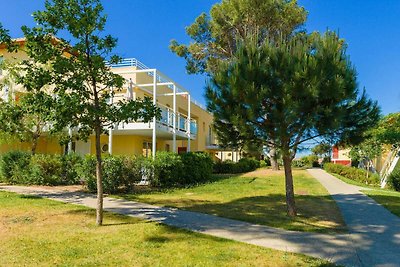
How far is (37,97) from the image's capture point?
24.4 ft

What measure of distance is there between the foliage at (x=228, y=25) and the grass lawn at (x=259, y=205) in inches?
416

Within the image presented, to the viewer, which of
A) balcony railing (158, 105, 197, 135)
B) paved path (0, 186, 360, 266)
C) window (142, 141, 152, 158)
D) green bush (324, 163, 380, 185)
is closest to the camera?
paved path (0, 186, 360, 266)

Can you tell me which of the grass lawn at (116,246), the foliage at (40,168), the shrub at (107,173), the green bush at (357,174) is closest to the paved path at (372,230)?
the grass lawn at (116,246)

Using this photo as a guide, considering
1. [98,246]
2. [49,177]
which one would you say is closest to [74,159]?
[49,177]

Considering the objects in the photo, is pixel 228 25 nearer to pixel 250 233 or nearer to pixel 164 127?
pixel 164 127

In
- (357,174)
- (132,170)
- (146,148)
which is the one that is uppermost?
(146,148)

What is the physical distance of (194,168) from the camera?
61.3ft

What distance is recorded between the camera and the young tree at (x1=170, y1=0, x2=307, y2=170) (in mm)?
24312

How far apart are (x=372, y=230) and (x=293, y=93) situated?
3406 millimetres

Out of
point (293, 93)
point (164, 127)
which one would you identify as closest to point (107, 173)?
point (164, 127)

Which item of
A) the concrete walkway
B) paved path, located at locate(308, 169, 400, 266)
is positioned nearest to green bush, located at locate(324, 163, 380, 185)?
paved path, located at locate(308, 169, 400, 266)

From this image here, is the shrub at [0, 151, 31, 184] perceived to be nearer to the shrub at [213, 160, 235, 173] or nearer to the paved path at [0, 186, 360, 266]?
the paved path at [0, 186, 360, 266]

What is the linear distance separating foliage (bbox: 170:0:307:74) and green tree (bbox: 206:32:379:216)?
13.8 meters

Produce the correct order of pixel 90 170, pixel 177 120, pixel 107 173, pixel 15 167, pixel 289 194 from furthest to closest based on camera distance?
pixel 177 120 < pixel 15 167 < pixel 90 170 < pixel 107 173 < pixel 289 194
